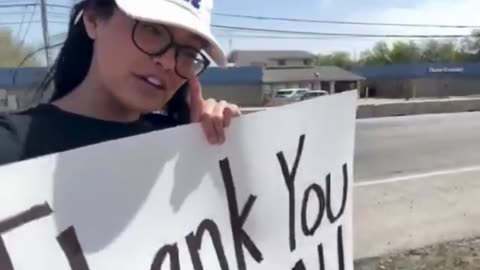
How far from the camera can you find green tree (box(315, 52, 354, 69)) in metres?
87.4

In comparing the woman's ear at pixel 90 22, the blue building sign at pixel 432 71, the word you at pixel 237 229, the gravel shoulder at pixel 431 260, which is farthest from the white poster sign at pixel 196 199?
the blue building sign at pixel 432 71

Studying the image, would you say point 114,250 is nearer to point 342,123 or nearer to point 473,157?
point 342,123

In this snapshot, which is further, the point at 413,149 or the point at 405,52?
the point at 405,52

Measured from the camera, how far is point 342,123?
167 cm

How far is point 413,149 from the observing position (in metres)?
13.8

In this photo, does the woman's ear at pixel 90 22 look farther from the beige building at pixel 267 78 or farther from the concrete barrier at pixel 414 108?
the beige building at pixel 267 78

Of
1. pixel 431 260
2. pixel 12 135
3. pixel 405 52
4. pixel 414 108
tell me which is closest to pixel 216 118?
pixel 12 135

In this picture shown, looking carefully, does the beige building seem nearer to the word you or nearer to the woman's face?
the word you

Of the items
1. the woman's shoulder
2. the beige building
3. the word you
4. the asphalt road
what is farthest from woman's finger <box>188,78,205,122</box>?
the beige building

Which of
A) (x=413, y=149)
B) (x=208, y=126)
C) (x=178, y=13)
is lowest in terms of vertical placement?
(x=413, y=149)

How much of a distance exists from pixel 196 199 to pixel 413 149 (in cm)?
1289

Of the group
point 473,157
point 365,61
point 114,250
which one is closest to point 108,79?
point 114,250

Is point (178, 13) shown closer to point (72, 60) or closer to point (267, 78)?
point (72, 60)

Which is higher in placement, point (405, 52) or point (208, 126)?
point (208, 126)
